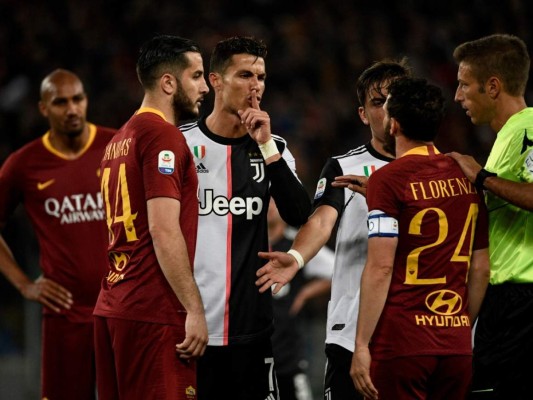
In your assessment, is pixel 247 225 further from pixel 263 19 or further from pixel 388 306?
pixel 263 19

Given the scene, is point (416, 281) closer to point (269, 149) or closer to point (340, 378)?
point (340, 378)

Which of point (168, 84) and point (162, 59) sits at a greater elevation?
point (162, 59)

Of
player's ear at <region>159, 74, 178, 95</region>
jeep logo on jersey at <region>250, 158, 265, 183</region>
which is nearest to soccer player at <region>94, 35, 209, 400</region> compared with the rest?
player's ear at <region>159, 74, 178, 95</region>

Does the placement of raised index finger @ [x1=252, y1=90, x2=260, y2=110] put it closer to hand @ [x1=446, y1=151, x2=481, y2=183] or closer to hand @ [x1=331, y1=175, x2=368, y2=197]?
hand @ [x1=331, y1=175, x2=368, y2=197]

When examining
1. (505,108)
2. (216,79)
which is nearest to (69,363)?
(216,79)

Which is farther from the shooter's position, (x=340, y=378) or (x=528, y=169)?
(x=340, y=378)

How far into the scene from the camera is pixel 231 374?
5137mm

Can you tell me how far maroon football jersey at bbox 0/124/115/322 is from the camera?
6.82 metres

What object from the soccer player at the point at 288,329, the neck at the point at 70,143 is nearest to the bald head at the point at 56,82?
the neck at the point at 70,143

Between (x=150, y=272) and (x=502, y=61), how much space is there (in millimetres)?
2245

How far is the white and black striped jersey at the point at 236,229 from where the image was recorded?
202 inches

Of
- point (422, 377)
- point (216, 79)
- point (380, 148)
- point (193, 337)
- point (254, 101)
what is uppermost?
point (216, 79)

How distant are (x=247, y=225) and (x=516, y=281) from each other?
4.92 feet

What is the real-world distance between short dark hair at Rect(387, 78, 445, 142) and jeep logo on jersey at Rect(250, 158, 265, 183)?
3.12 feet
